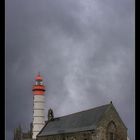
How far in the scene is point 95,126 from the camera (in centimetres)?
3481

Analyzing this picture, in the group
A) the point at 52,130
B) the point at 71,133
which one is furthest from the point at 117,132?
the point at 52,130

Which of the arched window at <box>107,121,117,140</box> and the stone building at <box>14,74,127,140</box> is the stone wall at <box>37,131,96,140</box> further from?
the arched window at <box>107,121,117,140</box>

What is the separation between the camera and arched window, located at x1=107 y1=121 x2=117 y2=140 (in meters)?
35.2

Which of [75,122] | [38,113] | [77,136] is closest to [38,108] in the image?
[38,113]

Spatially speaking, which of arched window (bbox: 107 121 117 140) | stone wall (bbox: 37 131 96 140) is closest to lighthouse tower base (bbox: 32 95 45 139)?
stone wall (bbox: 37 131 96 140)

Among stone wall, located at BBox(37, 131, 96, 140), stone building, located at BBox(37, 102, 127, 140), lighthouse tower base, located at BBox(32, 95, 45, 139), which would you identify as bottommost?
stone wall, located at BBox(37, 131, 96, 140)

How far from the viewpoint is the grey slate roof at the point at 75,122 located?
36344 mm

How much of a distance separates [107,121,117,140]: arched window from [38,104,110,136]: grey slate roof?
1.37 m

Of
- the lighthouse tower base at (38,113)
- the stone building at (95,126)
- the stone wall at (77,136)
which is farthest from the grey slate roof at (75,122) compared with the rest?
the lighthouse tower base at (38,113)

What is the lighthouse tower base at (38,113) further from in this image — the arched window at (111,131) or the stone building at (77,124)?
the arched window at (111,131)

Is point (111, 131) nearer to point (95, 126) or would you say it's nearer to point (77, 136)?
point (95, 126)

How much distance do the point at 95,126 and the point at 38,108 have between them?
16.0 m
